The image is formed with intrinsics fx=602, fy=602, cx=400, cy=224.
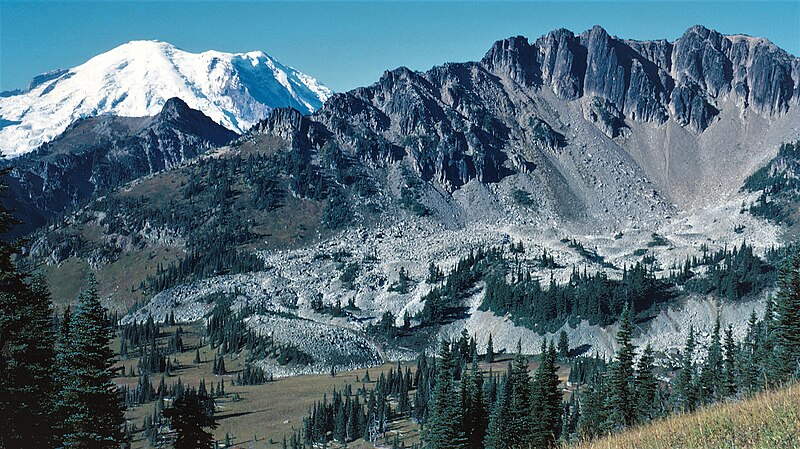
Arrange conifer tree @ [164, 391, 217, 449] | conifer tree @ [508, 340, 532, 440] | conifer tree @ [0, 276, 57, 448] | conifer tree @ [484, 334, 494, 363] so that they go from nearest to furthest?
conifer tree @ [0, 276, 57, 448], conifer tree @ [164, 391, 217, 449], conifer tree @ [508, 340, 532, 440], conifer tree @ [484, 334, 494, 363]

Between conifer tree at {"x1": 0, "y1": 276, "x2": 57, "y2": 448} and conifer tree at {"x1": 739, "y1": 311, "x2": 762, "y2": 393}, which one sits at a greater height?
conifer tree at {"x1": 0, "y1": 276, "x2": 57, "y2": 448}

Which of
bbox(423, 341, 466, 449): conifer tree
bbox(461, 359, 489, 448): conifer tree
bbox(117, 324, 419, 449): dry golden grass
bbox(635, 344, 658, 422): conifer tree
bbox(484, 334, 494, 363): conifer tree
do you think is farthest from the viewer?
bbox(484, 334, 494, 363): conifer tree

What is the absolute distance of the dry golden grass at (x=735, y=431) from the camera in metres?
14.5

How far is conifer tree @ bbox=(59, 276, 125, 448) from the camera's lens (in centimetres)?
3152

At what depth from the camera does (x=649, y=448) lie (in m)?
15.9

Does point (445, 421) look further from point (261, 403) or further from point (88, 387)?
point (261, 403)

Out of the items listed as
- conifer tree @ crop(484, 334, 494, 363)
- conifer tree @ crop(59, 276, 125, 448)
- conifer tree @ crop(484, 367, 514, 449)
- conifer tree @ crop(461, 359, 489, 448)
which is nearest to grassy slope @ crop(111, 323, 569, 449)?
conifer tree @ crop(484, 334, 494, 363)

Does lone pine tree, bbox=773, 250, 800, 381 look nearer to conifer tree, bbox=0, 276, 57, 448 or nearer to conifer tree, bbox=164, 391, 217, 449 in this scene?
conifer tree, bbox=164, 391, 217, 449

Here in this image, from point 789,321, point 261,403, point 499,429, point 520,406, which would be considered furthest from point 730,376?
point 261,403

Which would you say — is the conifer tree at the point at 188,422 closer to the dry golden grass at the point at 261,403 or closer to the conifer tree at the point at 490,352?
the dry golden grass at the point at 261,403

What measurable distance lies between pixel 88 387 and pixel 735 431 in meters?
30.1

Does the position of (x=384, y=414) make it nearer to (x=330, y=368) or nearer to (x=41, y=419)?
(x=330, y=368)

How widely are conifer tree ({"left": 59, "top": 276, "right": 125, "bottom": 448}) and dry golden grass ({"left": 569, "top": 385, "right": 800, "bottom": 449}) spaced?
26.0 metres

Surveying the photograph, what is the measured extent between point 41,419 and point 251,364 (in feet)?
504
